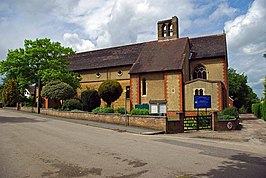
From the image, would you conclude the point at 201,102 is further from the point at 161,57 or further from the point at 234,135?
the point at 161,57

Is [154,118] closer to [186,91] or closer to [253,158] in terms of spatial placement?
[253,158]

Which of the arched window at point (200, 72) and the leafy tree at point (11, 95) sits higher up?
the arched window at point (200, 72)

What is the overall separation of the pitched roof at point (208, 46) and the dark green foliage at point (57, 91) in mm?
17992

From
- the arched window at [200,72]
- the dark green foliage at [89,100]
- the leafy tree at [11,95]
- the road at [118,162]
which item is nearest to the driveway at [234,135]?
the road at [118,162]

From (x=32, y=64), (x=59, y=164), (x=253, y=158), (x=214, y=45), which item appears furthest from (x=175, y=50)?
(x=59, y=164)

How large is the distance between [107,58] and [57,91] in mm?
15184

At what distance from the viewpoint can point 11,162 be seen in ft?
28.1

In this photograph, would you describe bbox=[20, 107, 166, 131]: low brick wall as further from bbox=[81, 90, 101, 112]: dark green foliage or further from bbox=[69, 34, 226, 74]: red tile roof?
bbox=[69, 34, 226, 74]: red tile roof

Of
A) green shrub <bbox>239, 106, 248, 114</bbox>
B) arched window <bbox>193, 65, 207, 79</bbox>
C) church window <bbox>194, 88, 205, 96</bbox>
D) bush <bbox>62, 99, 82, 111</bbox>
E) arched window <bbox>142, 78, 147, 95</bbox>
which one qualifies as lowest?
green shrub <bbox>239, 106, 248, 114</bbox>

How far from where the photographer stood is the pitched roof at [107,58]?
1672 inches

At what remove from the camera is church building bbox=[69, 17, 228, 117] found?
32.5m

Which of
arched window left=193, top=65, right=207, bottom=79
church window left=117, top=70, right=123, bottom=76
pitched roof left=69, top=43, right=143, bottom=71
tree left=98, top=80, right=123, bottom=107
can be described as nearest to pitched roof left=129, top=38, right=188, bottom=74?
pitched roof left=69, top=43, right=143, bottom=71

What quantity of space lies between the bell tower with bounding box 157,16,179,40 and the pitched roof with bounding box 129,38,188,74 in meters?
1.01

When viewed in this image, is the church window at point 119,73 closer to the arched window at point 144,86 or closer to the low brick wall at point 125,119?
the arched window at point 144,86
